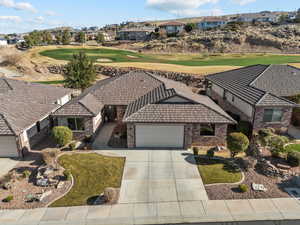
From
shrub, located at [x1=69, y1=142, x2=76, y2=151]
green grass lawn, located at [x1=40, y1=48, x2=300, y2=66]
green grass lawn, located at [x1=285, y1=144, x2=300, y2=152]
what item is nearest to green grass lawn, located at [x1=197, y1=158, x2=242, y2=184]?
green grass lawn, located at [x1=285, y1=144, x2=300, y2=152]

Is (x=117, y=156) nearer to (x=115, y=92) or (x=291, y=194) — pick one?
Result: (x=115, y=92)

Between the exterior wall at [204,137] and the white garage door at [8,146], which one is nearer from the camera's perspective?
the white garage door at [8,146]

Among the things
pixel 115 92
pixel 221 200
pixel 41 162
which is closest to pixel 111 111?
pixel 115 92

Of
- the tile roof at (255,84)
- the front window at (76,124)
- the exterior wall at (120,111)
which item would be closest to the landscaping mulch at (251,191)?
the tile roof at (255,84)

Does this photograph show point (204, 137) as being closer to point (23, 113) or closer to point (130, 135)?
point (130, 135)

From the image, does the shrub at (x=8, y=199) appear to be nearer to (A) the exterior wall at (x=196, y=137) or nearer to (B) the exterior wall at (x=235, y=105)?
(A) the exterior wall at (x=196, y=137)

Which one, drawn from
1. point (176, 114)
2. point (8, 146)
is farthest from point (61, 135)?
point (176, 114)

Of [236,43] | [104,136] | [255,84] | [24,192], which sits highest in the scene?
[236,43]

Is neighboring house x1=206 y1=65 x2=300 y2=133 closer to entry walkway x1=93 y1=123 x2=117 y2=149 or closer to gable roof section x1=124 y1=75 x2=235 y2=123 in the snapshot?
gable roof section x1=124 y1=75 x2=235 y2=123
